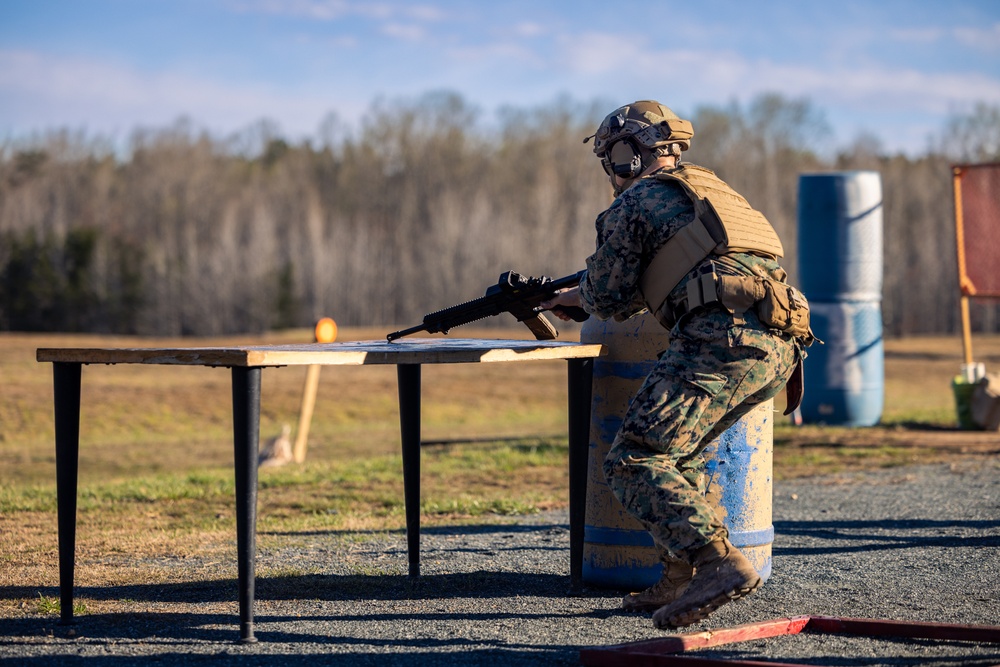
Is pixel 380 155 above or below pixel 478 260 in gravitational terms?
above

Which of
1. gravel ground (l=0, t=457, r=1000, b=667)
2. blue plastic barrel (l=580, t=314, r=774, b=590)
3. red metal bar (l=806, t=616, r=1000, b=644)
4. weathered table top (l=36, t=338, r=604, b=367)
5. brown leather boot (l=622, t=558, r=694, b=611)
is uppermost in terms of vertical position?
weathered table top (l=36, t=338, r=604, b=367)

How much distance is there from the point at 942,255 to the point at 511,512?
60030mm

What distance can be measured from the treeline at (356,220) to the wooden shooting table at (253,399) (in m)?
49.1

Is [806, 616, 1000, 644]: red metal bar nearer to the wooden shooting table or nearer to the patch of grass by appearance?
the wooden shooting table

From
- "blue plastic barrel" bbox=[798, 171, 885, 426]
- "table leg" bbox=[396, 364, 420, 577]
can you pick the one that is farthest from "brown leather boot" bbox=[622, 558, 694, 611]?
"blue plastic barrel" bbox=[798, 171, 885, 426]

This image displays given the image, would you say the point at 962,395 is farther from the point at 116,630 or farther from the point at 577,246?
the point at 577,246

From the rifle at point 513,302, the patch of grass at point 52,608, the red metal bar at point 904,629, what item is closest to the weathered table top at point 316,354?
the rifle at point 513,302

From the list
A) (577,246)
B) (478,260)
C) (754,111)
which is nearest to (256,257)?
(478,260)

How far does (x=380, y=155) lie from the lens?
8356 centimetres

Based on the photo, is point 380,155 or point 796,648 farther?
point 380,155

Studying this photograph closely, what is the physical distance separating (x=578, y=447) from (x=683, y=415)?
116 cm

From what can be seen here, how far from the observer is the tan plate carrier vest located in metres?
4.50

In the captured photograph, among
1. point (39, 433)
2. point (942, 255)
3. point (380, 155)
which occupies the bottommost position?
point (39, 433)

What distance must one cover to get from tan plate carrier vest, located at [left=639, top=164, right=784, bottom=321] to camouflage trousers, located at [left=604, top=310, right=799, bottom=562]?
203mm
